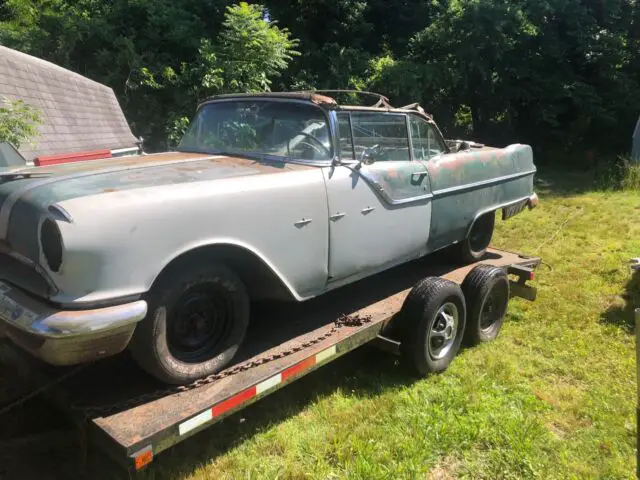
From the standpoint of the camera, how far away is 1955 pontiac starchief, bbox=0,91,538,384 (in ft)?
7.36

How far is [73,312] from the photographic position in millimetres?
2201

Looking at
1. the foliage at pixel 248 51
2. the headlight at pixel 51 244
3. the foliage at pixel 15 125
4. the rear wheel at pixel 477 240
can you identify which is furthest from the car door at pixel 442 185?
the foliage at pixel 248 51

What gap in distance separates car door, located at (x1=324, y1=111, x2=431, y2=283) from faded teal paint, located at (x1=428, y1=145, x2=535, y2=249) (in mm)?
177

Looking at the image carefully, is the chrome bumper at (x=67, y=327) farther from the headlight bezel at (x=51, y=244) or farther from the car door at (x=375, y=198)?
the car door at (x=375, y=198)

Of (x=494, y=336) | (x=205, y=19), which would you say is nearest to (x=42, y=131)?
(x=494, y=336)

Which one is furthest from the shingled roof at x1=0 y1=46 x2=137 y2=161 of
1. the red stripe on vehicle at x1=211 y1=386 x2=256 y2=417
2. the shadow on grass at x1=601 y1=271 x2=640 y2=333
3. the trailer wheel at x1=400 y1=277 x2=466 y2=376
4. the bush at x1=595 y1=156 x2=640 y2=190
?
the bush at x1=595 y1=156 x2=640 y2=190

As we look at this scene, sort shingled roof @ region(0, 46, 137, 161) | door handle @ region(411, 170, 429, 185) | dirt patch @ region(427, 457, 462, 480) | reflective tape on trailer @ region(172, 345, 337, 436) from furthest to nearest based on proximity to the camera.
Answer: shingled roof @ region(0, 46, 137, 161) → door handle @ region(411, 170, 429, 185) → dirt patch @ region(427, 457, 462, 480) → reflective tape on trailer @ region(172, 345, 337, 436)

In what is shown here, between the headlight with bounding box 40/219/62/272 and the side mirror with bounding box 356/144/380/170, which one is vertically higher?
the side mirror with bounding box 356/144/380/170

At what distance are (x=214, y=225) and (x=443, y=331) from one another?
6.76ft

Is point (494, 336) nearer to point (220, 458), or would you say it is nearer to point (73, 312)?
point (220, 458)

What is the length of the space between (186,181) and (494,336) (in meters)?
3.11

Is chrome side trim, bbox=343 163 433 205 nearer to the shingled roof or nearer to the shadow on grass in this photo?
the shadow on grass

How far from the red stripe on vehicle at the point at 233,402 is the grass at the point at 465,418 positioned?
413 millimetres

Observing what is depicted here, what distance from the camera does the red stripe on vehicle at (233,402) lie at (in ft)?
8.44
